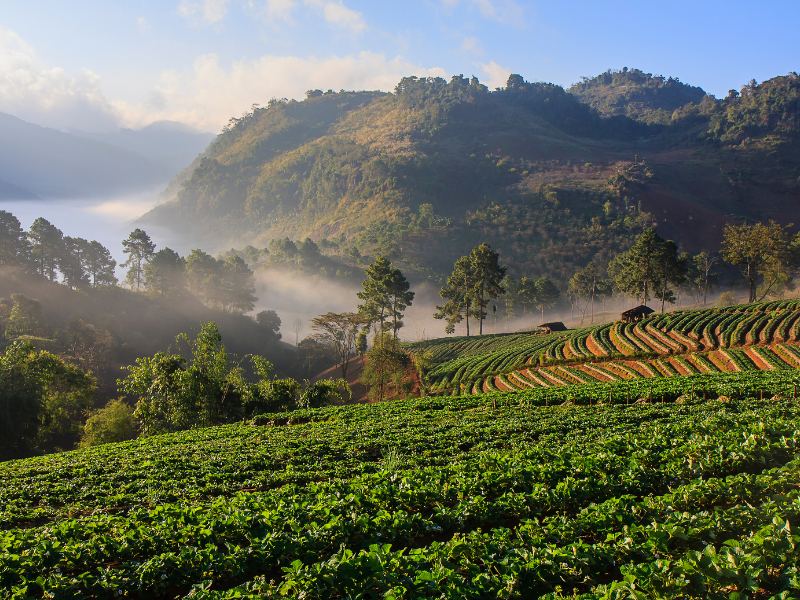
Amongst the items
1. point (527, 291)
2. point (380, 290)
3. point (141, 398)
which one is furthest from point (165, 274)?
point (527, 291)

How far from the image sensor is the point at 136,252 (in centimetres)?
12212

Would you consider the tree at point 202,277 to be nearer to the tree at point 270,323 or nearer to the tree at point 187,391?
the tree at point 270,323

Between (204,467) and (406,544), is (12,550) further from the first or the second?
(204,467)

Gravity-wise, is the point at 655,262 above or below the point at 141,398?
above

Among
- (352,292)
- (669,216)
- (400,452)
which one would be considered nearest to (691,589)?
(400,452)

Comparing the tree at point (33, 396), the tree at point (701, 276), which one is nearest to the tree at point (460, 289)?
the tree at point (701, 276)

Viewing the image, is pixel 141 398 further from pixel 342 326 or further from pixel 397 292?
pixel 397 292

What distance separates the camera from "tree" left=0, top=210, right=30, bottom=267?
9294cm

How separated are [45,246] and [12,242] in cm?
548

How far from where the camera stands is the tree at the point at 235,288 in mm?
122875

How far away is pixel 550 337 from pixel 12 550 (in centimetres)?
7239

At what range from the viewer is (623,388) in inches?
1532

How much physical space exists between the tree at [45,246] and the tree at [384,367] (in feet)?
227

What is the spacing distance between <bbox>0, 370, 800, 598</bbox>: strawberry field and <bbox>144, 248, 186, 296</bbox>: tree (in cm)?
9250
